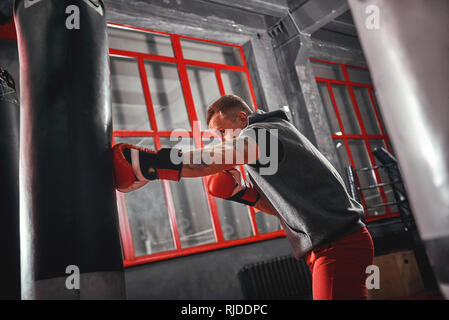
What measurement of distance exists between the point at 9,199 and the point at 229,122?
1.40 m

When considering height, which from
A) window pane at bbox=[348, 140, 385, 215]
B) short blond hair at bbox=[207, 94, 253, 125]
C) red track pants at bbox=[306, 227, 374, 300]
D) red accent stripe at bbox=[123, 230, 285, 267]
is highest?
window pane at bbox=[348, 140, 385, 215]

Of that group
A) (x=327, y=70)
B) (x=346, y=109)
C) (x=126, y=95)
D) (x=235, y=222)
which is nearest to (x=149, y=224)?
(x=235, y=222)

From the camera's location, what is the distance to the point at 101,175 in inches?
45.0

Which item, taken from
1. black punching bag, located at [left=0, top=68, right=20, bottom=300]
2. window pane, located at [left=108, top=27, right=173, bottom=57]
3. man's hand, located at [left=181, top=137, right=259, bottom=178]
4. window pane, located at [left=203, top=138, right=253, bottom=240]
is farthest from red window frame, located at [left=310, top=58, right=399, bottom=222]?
black punching bag, located at [left=0, top=68, right=20, bottom=300]

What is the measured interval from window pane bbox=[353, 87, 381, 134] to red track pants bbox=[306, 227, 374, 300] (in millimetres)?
8614

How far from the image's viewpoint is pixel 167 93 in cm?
768

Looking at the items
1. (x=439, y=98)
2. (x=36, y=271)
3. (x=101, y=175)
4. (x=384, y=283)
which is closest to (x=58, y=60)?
(x=101, y=175)

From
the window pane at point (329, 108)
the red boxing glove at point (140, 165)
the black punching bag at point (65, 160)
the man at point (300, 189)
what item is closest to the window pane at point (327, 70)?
the window pane at point (329, 108)

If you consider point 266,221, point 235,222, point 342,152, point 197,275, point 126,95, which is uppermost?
point 126,95

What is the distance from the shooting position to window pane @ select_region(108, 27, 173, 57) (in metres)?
5.94

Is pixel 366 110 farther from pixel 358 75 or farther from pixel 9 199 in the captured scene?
pixel 9 199

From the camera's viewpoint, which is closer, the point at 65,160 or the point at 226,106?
the point at 65,160

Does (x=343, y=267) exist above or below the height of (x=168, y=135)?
below

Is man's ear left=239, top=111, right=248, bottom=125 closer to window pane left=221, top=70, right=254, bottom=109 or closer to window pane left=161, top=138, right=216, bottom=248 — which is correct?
window pane left=221, top=70, right=254, bottom=109
